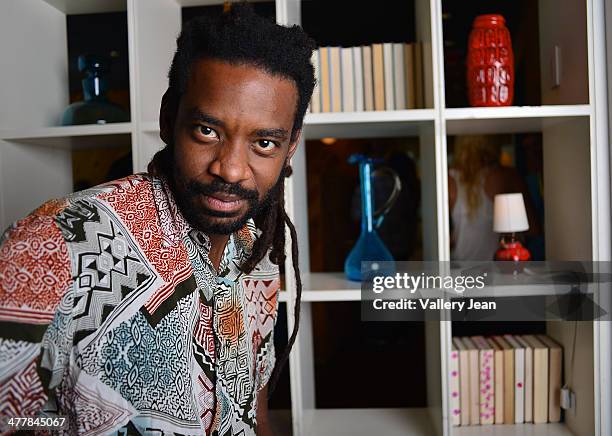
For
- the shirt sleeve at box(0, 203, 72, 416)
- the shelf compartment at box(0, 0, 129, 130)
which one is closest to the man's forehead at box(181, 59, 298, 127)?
the shirt sleeve at box(0, 203, 72, 416)

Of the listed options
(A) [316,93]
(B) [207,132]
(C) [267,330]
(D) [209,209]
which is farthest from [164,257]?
(A) [316,93]

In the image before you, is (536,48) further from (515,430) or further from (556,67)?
(515,430)

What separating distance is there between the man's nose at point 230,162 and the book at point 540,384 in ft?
4.37

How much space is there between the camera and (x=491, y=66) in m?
1.84

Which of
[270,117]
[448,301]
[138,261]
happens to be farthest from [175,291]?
[448,301]

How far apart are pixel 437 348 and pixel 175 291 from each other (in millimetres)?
1020

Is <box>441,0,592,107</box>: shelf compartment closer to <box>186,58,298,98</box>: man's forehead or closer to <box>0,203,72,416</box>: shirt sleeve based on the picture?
<box>186,58,298,98</box>: man's forehead

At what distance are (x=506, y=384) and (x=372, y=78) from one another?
42.5 inches

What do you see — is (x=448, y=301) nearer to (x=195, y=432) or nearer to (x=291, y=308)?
(x=291, y=308)

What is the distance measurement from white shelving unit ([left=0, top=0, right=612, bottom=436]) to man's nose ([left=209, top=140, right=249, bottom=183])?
2.24ft

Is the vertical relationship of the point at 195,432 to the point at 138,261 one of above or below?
below

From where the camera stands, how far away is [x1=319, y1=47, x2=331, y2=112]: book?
194cm

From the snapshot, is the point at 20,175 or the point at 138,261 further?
the point at 20,175

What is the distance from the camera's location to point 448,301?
5.93 feet
